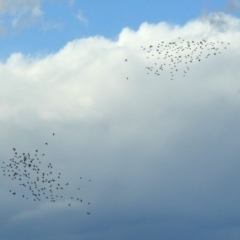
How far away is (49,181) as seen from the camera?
16988 cm

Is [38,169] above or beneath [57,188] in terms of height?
above

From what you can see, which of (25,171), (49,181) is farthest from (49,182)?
(25,171)

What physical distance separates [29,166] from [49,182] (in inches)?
405

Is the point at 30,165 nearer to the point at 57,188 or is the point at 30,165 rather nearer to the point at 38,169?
the point at 38,169

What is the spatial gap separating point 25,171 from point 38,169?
1491 centimetres

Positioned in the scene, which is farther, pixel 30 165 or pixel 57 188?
pixel 30 165

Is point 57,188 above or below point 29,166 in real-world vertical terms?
below

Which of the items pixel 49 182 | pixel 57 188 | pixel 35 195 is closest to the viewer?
pixel 35 195

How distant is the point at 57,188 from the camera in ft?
506

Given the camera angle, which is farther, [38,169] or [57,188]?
[38,169]

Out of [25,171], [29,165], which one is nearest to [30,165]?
[29,165]

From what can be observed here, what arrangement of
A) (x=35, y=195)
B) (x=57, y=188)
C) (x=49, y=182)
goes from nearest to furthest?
(x=35, y=195)
(x=57, y=188)
(x=49, y=182)

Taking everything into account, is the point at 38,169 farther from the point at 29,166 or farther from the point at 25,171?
the point at 25,171

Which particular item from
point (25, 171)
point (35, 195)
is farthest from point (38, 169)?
point (35, 195)
